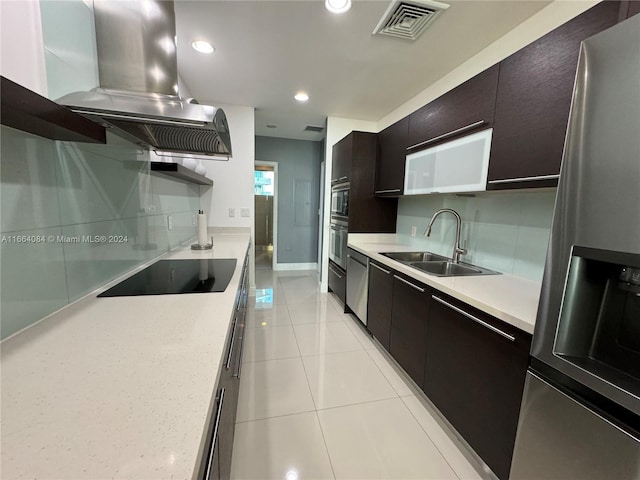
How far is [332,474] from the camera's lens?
1.26 metres

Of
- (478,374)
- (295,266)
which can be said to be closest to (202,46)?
(478,374)

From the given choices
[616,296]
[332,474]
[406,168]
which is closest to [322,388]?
[332,474]

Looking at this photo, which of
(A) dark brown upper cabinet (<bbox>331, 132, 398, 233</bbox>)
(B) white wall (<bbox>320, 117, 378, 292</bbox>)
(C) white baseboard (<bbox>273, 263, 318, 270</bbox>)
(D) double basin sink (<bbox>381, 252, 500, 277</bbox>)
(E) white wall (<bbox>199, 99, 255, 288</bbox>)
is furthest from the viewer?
(C) white baseboard (<bbox>273, 263, 318, 270</bbox>)

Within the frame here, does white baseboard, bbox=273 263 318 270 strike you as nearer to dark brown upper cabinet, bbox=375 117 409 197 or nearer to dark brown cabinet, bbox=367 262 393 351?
dark brown upper cabinet, bbox=375 117 409 197

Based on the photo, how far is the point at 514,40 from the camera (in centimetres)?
179

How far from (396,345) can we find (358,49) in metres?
2.33

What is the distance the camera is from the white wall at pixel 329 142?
3.66m

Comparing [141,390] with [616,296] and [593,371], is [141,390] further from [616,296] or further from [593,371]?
[616,296]

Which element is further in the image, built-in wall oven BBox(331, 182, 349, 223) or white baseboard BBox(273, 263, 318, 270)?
white baseboard BBox(273, 263, 318, 270)

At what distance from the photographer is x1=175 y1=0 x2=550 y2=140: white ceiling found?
5.51ft

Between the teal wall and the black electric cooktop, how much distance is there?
3255 mm

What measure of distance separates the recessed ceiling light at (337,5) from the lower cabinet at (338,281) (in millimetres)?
2387

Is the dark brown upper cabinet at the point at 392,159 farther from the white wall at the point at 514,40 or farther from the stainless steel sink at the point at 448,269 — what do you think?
the stainless steel sink at the point at 448,269

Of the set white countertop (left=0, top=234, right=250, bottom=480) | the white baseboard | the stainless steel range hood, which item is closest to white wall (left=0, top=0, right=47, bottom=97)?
the stainless steel range hood
